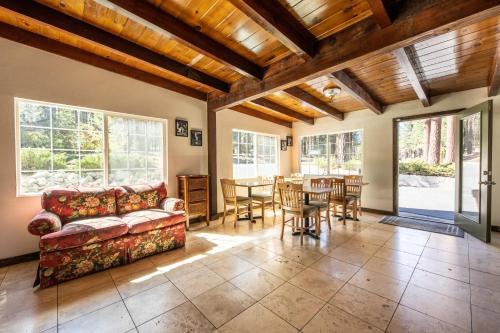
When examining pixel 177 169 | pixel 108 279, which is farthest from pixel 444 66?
pixel 108 279

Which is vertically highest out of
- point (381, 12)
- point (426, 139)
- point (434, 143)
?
point (381, 12)

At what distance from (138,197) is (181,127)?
1.54m

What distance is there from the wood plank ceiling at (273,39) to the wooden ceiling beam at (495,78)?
1.6 inches

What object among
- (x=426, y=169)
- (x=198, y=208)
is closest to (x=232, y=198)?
(x=198, y=208)

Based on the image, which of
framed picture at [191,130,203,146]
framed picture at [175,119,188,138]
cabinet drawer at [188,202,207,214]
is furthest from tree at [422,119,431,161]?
framed picture at [175,119,188,138]

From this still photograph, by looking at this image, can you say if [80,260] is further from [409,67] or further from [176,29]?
[409,67]

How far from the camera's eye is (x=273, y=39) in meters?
2.53

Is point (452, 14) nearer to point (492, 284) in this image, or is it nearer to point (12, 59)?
point (492, 284)

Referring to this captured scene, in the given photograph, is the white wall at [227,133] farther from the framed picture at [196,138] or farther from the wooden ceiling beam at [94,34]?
the wooden ceiling beam at [94,34]

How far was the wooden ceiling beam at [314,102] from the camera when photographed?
3.84 m

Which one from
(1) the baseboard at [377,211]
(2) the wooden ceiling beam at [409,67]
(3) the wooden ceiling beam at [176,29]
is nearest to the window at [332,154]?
(1) the baseboard at [377,211]

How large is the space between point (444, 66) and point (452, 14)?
1.79 meters

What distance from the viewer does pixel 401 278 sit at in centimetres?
218

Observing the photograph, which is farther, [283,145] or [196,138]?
[283,145]
